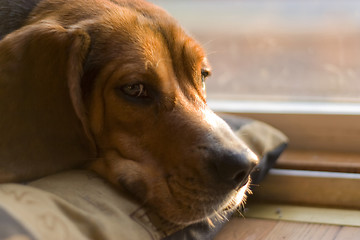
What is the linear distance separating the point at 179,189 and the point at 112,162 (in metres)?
0.25

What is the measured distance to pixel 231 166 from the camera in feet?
4.47

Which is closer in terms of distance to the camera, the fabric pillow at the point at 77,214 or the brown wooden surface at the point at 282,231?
the fabric pillow at the point at 77,214

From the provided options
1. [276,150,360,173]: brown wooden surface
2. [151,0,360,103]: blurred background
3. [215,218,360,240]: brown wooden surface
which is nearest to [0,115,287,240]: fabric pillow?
[215,218,360,240]: brown wooden surface

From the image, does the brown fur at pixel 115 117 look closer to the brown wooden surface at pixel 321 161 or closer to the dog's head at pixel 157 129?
the dog's head at pixel 157 129

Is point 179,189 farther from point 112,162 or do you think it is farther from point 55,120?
point 55,120

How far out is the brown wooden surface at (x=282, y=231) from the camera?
1734 mm

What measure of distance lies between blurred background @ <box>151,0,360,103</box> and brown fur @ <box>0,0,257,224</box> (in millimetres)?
1004

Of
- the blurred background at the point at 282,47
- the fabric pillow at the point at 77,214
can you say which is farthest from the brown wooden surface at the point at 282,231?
the blurred background at the point at 282,47

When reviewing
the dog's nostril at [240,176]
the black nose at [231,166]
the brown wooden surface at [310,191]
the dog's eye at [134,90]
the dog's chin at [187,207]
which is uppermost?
the dog's eye at [134,90]

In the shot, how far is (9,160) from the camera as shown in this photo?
1404 millimetres

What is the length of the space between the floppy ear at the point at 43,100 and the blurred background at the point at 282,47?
3.76ft

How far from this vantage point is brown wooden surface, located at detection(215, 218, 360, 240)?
5.69 feet

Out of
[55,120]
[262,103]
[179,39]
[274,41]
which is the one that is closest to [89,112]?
[55,120]

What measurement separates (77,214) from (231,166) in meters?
0.43
